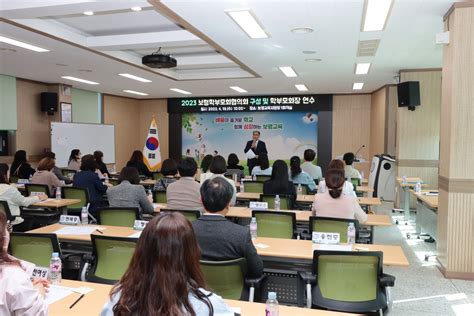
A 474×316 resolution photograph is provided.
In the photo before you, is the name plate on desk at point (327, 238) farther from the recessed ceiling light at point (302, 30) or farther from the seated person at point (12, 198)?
the seated person at point (12, 198)

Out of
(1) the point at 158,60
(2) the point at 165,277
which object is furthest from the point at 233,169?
(2) the point at 165,277

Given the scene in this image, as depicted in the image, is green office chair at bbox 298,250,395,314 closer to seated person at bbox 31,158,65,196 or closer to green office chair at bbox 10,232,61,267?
green office chair at bbox 10,232,61,267

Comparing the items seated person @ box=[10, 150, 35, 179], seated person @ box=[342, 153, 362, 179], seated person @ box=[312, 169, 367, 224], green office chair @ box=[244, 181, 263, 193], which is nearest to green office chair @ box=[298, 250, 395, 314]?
seated person @ box=[312, 169, 367, 224]

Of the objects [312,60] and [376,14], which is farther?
[312,60]

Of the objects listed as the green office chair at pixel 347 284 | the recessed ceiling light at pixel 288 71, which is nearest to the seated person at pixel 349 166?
the recessed ceiling light at pixel 288 71

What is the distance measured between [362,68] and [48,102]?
7774 millimetres

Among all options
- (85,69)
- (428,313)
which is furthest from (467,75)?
(85,69)

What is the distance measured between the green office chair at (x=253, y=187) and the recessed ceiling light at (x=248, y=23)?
2.28 metres

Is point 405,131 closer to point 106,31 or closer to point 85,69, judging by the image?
point 106,31

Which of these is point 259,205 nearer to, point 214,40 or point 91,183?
point 91,183

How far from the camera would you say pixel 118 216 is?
4.10m

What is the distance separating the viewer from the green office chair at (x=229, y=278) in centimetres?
229

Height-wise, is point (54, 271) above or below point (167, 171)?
below

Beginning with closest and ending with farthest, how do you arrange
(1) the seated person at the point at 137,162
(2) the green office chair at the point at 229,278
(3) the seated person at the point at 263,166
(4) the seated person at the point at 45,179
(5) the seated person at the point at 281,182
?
(2) the green office chair at the point at 229,278 < (5) the seated person at the point at 281,182 < (4) the seated person at the point at 45,179 < (3) the seated person at the point at 263,166 < (1) the seated person at the point at 137,162
